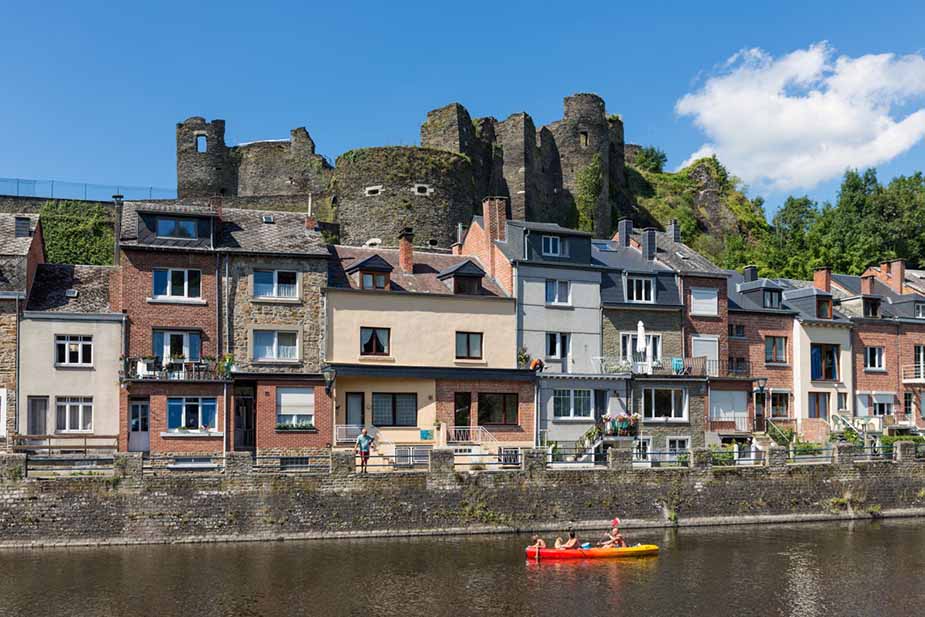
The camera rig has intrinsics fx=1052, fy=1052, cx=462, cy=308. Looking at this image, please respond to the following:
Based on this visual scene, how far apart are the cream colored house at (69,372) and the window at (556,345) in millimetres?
17643

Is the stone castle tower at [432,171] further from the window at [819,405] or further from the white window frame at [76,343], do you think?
the white window frame at [76,343]

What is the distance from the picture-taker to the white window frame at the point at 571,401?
144ft

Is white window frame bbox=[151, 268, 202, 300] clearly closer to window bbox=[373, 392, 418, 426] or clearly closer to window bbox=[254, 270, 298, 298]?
window bbox=[254, 270, 298, 298]

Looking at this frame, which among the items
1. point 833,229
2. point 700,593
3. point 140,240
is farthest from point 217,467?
point 833,229

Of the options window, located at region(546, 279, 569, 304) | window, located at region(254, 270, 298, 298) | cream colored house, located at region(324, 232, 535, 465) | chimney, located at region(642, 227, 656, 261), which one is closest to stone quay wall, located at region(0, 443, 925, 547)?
cream colored house, located at region(324, 232, 535, 465)

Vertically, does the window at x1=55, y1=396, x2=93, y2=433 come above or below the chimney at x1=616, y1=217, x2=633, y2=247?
below

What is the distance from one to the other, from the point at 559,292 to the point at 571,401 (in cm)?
498

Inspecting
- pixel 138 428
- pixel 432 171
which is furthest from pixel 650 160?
pixel 138 428

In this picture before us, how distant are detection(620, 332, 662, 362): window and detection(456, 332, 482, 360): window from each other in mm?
6930

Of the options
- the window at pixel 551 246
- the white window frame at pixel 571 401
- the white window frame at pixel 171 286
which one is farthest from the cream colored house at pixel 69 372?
the window at pixel 551 246

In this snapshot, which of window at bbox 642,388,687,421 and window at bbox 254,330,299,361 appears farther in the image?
window at bbox 642,388,687,421

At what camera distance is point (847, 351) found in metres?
51.9

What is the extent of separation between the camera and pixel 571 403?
44219 millimetres

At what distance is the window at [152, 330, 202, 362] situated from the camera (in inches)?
1554
